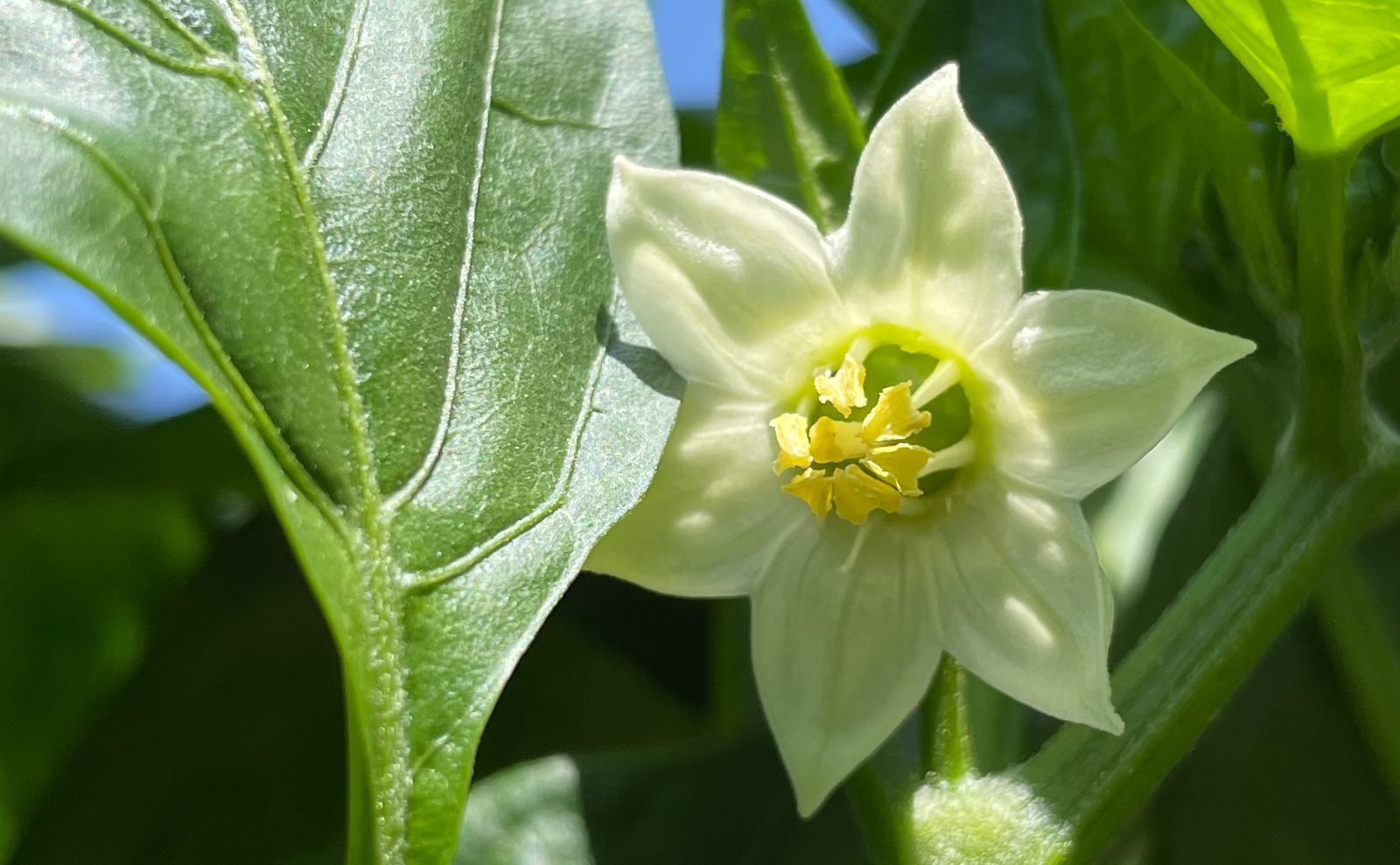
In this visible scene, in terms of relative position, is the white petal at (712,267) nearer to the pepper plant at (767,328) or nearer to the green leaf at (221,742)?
the pepper plant at (767,328)

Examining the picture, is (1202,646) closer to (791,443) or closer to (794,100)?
(791,443)

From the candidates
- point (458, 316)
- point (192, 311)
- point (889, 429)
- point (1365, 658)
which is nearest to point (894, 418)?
point (889, 429)

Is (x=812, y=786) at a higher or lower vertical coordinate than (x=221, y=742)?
higher

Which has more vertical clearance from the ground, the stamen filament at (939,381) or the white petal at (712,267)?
the white petal at (712,267)

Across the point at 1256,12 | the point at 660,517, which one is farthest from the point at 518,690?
the point at 1256,12

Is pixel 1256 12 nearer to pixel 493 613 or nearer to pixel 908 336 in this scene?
pixel 908 336

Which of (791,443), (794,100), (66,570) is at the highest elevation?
(794,100)

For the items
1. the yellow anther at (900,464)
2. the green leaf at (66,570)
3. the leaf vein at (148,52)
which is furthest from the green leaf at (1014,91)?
the green leaf at (66,570)
